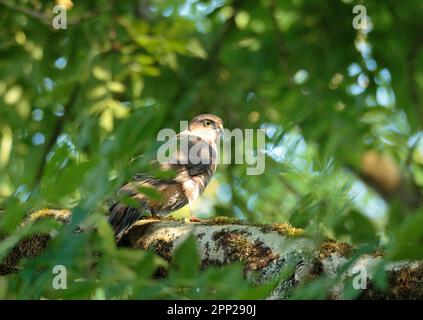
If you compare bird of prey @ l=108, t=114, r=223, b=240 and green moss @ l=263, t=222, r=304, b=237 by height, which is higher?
bird of prey @ l=108, t=114, r=223, b=240

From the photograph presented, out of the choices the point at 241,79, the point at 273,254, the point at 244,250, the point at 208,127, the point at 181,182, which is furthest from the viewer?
the point at 241,79

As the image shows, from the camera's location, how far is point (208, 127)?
7375 mm

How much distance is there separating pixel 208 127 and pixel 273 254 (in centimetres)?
397

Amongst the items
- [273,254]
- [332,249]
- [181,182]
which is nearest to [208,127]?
[181,182]

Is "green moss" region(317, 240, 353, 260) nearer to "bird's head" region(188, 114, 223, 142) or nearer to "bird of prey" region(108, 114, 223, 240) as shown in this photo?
"bird of prey" region(108, 114, 223, 240)

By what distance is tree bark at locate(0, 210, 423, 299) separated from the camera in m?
2.98

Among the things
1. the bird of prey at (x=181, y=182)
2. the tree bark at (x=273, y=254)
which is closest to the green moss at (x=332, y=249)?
the tree bark at (x=273, y=254)

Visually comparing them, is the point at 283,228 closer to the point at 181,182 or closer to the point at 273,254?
the point at 273,254

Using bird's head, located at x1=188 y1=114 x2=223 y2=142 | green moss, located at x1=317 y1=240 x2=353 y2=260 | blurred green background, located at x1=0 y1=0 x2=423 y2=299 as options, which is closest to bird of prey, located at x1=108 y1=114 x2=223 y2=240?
bird's head, located at x1=188 y1=114 x2=223 y2=142

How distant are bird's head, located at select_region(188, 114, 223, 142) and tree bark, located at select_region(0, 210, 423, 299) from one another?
9.58 feet

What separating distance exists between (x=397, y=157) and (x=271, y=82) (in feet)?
5.27

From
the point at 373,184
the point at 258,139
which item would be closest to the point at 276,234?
the point at 258,139
